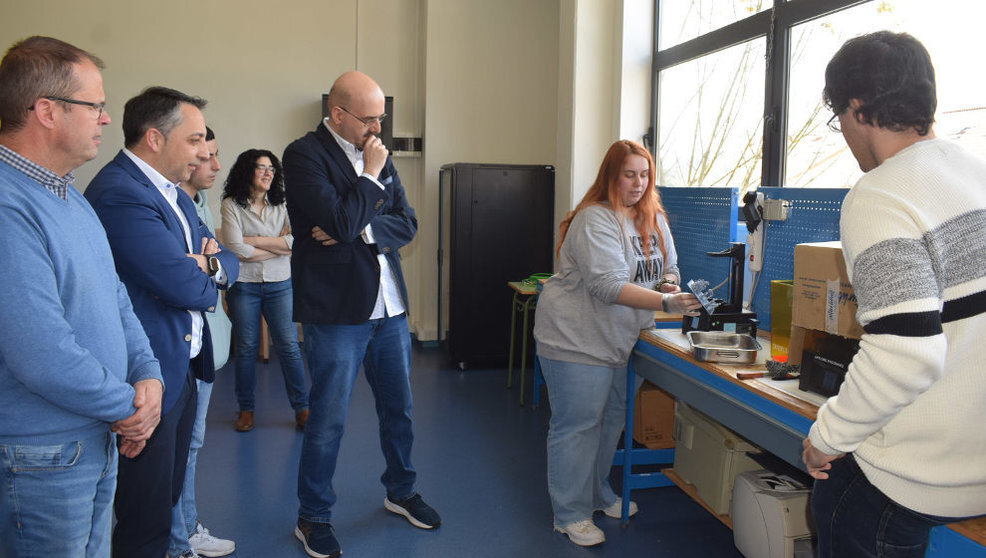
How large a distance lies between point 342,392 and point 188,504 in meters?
0.66

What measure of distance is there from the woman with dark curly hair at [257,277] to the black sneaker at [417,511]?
3.94 ft

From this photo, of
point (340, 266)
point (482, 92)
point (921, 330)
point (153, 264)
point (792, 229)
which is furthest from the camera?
point (482, 92)

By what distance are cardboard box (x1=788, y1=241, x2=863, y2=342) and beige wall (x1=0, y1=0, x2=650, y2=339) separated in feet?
12.0

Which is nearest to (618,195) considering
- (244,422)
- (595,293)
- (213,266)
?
(595,293)

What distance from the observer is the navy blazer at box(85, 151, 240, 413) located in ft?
5.53

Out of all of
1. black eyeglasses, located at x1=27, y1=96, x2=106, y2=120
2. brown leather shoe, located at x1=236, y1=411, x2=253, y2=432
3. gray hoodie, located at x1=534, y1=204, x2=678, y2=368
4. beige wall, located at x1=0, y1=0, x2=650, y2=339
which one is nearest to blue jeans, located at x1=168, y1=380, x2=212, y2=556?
black eyeglasses, located at x1=27, y1=96, x2=106, y2=120

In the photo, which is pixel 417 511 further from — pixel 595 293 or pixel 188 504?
pixel 595 293

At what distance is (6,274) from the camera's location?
3.92 feet

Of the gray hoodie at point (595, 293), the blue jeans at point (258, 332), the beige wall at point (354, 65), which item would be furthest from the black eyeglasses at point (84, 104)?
the beige wall at point (354, 65)

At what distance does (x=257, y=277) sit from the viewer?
3.70m

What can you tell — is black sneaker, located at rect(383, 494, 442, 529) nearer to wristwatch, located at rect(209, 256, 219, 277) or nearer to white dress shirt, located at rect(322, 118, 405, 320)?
white dress shirt, located at rect(322, 118, 405, 320)

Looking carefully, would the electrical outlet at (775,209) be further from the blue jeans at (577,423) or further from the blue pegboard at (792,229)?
the blue jeans at (577,423)

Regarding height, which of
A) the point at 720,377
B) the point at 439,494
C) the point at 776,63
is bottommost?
the point at 439,494

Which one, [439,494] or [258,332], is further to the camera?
[258,332]
